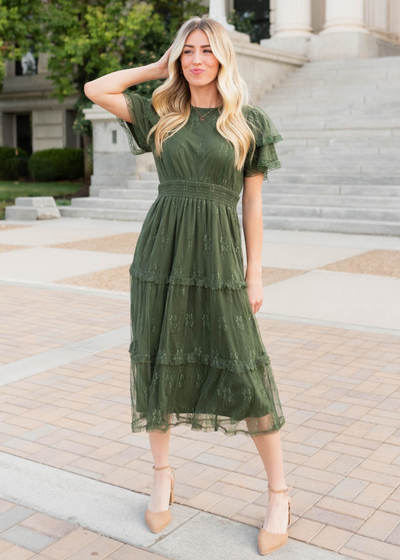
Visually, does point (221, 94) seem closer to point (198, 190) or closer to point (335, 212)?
point (198, 190)

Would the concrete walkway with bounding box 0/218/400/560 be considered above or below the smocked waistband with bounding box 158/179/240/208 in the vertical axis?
below

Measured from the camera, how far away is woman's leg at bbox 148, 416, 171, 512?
3.09 m

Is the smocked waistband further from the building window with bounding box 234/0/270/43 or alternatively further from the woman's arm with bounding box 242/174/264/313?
the building window with bounding box 234/0/270/43

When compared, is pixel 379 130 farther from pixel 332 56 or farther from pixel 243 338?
pixel 243 338

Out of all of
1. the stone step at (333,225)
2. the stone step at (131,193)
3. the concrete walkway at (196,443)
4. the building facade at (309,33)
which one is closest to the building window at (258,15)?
the building facade at (309,33)

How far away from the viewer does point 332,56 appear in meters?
20.3

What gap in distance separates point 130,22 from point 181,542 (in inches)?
727

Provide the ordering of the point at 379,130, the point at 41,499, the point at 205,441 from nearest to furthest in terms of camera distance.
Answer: the point at 41,499 → the point at 205,441 → the point at 379,130

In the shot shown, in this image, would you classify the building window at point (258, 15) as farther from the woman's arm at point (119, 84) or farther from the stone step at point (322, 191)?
the woman's arm at point (119, 84)

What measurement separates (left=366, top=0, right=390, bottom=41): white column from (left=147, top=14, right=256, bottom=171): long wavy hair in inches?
783

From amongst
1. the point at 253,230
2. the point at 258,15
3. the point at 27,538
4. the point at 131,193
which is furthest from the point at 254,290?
the point at 258,15

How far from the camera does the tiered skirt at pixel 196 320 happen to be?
289 centimetres

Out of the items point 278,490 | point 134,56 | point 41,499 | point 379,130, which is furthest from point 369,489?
point 134,56

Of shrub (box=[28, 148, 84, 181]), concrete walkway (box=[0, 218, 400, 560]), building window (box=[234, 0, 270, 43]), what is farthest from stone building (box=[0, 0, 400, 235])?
shrub (box=[28, 148, 84, 181])
